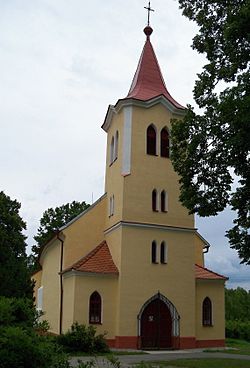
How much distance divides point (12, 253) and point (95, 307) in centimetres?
1649

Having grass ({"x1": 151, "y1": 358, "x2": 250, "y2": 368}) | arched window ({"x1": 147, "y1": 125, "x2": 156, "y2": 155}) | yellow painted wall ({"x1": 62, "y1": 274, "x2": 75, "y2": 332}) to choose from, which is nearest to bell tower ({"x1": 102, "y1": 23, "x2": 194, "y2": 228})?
arched window ({"x1": 147, "y1": 125, "x2": 156, "y2": 155})

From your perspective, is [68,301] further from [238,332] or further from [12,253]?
[238,332]

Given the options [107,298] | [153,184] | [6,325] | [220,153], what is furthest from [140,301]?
[6,325]

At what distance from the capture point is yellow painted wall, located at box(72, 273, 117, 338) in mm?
22639

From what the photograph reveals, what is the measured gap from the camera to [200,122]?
15219 mm

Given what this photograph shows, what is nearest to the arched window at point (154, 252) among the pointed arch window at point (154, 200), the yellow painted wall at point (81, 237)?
the pointed arch window at point (154, 200)

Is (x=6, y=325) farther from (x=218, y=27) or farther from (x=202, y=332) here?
(x=202, y=332)

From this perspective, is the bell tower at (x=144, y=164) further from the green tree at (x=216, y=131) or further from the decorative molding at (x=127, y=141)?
the green tree at (x=216, y=131)

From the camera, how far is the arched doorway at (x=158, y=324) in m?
23.0

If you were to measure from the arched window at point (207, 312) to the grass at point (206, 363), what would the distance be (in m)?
6.82

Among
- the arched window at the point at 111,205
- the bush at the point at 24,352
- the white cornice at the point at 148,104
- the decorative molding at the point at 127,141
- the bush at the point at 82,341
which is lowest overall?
the bush at the point at 82,341

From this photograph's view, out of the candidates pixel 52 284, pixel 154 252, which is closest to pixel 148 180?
pixel 154 252

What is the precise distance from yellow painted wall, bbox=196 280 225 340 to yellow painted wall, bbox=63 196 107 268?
6.02m

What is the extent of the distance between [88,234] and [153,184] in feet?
15.3
